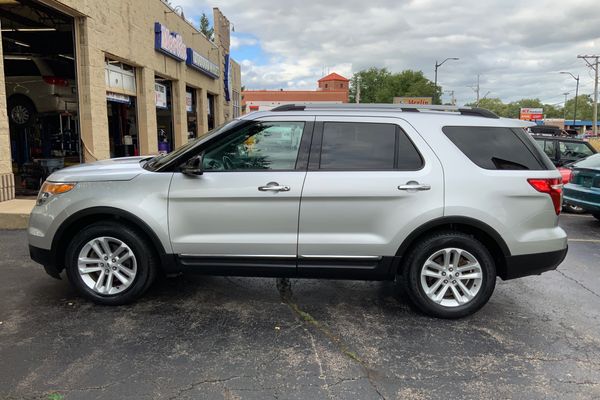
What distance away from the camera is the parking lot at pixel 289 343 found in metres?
3.12

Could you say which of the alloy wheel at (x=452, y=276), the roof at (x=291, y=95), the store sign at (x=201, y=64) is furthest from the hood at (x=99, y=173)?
the roof at (x=291, y=95)

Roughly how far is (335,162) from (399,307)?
5.05ft

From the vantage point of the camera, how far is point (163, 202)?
167 inches

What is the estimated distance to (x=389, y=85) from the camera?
86.9 metres

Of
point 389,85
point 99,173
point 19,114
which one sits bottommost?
point 99,173

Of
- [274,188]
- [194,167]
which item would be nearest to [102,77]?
[194,167]

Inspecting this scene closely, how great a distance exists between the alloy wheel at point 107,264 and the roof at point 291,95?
66.9 meters

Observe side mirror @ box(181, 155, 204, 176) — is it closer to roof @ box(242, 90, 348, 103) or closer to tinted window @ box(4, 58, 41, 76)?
tinted window @ box(4, 58, 41, 76)

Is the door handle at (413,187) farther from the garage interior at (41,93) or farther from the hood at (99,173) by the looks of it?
the garage interior at (41,93)

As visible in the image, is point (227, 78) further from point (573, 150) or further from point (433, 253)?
point (433, 253)

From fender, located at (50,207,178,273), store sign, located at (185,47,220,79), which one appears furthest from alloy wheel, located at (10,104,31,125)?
fender, located at (50,207,178,273)

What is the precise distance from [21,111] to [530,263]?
1639 centimetres

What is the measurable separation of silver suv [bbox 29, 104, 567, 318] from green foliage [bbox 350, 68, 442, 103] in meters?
73.3

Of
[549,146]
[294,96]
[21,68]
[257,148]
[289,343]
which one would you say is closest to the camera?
[289,343]
